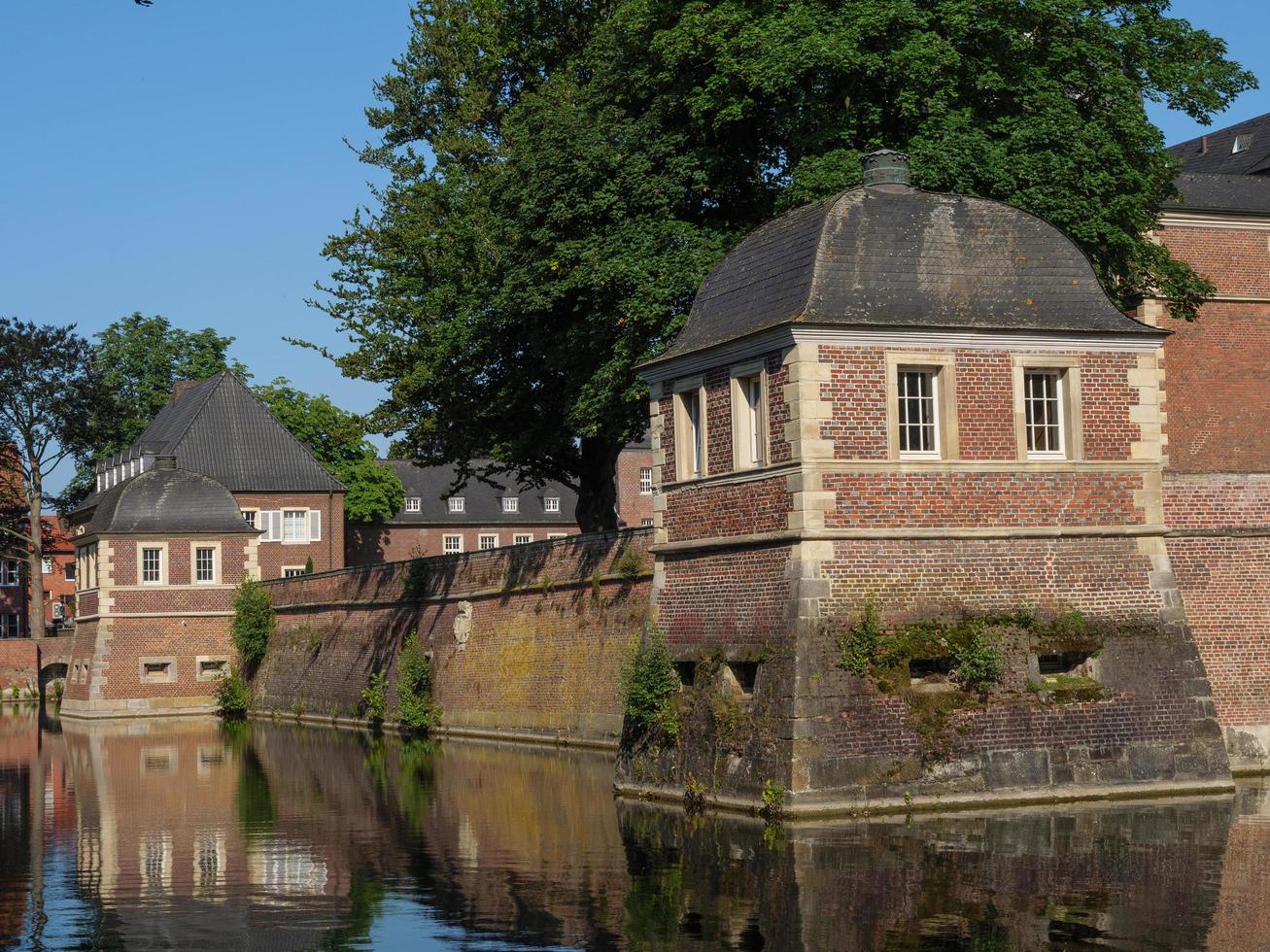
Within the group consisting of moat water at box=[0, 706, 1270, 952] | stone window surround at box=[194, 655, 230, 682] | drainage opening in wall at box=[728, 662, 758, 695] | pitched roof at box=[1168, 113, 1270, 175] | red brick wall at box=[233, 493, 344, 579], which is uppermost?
pitched roof at box=[1168, 113, 1270, 175]

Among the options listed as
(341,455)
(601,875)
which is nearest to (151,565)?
(341,455)

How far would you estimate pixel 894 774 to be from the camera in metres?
18.2

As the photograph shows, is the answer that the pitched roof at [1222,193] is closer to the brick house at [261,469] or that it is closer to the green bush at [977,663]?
the green bush at [977,663]

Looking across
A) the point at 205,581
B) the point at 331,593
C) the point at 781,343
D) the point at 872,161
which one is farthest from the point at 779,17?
the point at 205,581

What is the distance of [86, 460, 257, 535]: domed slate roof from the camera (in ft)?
A: 167

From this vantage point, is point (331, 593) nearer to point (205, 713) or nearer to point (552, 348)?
point (205, 713)

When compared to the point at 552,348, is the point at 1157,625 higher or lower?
lower

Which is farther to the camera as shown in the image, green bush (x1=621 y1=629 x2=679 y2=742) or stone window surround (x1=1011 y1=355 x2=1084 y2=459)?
green bush (x1=621 y1=629 x2=679 y2=742)

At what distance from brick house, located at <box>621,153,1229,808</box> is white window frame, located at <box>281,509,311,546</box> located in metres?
43.0

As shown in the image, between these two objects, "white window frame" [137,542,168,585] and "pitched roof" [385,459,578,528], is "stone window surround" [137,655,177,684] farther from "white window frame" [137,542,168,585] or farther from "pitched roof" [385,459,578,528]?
"pitched roof" [385,459,578,528]

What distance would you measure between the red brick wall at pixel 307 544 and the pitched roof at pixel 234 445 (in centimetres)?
36

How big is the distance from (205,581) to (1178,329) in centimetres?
3170

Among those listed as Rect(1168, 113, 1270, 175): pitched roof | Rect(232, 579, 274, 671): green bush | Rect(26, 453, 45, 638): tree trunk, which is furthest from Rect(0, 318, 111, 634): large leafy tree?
Rect(1168, 113, 1270, 175): pitched roof

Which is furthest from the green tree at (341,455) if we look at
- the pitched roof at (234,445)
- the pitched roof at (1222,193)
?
the pitched roof at (1222,193)
